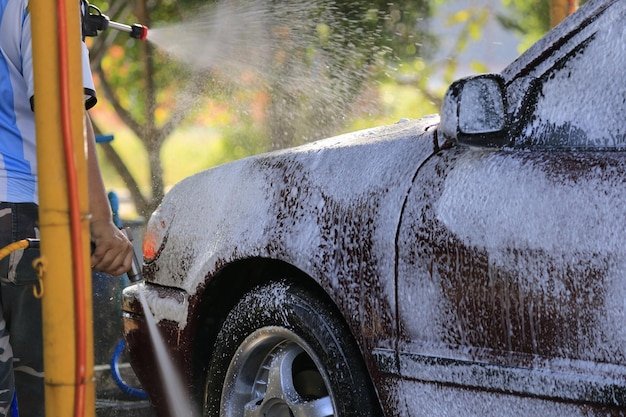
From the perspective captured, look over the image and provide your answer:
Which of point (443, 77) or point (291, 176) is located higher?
point (443, 77)

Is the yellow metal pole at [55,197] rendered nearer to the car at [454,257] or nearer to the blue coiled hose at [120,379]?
the car at [454,257]

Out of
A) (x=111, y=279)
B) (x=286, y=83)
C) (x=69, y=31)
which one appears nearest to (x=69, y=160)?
(x=69, y=31)

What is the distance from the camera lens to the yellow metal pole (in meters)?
1.75

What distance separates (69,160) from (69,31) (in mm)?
237

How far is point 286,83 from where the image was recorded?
10.9m

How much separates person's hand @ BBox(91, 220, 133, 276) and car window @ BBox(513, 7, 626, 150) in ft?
3.27

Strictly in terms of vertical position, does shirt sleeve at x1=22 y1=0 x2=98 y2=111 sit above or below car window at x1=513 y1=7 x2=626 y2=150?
above

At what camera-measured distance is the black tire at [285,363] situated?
8.91 feet

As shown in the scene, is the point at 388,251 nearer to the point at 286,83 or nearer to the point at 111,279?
the point at 111,279

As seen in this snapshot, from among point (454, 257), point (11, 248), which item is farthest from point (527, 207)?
point (11, 248)

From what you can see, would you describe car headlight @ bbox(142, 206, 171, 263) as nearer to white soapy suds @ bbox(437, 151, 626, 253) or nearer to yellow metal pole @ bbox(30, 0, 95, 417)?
white soapy suds @ bbox(437, 151, 626, 253)

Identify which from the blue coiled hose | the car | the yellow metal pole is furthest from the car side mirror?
the blue coiled hose

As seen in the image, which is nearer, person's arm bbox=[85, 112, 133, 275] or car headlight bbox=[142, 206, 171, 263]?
person's arm bbox=[85, 112, 133, 275]

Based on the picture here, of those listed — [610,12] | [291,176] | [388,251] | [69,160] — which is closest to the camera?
[69,160]
